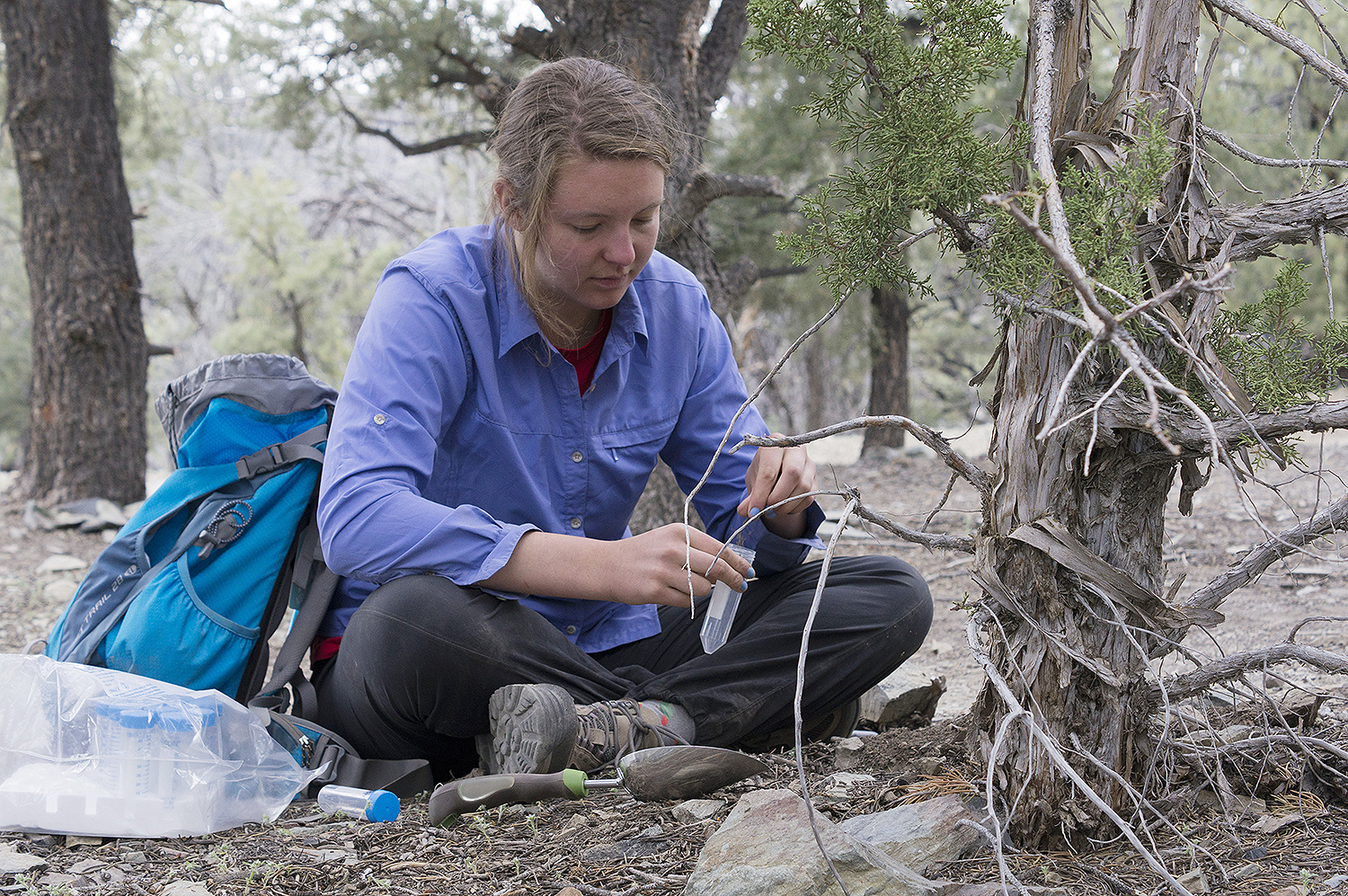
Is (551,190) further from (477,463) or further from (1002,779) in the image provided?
(1002,779)

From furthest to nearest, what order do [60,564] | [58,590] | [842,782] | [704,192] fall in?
[60,564], [58,590], [704,192], [842,782]

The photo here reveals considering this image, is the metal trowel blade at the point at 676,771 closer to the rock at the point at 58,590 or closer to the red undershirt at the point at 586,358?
the red undershirt at the point at 586,358

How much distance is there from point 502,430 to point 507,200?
0.46 m

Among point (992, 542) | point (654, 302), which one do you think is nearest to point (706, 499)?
point (654, 302)

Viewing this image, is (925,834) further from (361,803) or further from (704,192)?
(704,192)

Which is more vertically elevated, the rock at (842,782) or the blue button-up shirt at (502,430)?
the blue button-up shirt at (502,430)

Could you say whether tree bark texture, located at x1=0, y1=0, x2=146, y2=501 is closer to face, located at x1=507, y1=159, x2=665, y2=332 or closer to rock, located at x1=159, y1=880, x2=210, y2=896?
face, located at x1=507, y1=159, x2=665, y2=332

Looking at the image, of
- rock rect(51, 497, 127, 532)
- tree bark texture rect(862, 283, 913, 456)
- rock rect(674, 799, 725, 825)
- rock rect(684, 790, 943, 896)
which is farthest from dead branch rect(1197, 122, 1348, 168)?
tree bark texture rect(862, 283, 913, 456)

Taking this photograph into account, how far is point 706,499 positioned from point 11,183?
16934 mm

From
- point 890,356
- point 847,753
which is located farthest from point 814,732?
point 890,356

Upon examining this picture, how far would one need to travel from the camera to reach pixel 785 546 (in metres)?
2.14

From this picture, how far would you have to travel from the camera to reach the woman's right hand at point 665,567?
1659 mm

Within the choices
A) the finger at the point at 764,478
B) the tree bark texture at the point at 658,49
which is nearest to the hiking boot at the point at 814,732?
the finger at the point at 764,478

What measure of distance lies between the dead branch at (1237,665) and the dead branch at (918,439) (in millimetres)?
364
